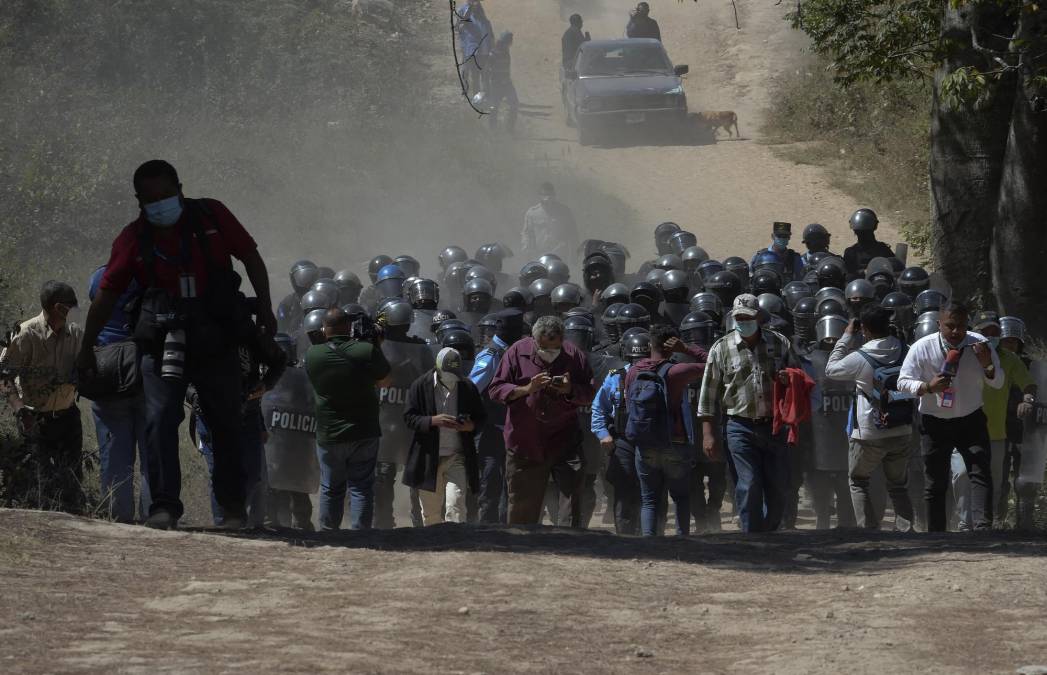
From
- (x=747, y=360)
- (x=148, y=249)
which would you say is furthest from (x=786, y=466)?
(x=148, y=249)

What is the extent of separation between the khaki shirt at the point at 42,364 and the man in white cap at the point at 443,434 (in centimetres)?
234

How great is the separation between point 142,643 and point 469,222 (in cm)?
2307

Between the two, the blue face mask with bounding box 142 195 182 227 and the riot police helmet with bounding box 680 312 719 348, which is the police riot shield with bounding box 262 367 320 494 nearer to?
the riot police helmet with bounding box 680 312 719 348

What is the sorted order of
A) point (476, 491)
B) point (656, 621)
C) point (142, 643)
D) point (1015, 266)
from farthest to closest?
point (1015, 266)
point (476, 491)
point (656, 621)
point (142, 643)

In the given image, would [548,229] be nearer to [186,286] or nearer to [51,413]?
[51,413]

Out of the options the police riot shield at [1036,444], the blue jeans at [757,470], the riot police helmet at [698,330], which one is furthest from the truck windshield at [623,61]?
the blue jeans at [757,470]

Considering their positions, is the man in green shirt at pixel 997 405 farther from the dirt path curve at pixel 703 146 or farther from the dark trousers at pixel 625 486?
the dirt path curve at pixel 703 146

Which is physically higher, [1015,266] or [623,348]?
[1015,266]

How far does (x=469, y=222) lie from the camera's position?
1143 inches

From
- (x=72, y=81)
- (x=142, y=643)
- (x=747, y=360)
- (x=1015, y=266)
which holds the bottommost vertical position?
(x=142, y=643)

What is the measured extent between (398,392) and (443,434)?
3.48 ft

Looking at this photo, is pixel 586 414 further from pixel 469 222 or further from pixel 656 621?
pixel 469 222

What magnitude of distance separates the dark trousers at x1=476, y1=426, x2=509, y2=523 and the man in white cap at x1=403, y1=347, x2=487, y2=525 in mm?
602

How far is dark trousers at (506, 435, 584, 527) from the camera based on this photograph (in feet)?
34.9
